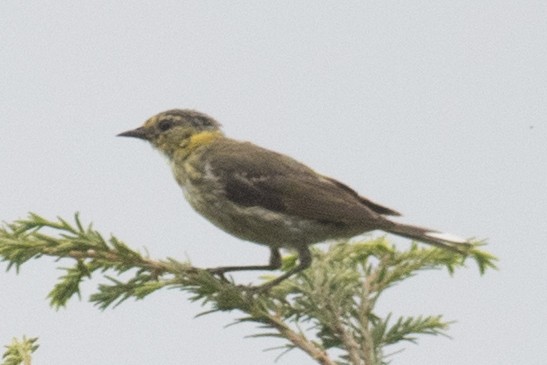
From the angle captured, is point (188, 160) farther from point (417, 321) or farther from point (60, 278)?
point (417, 321)

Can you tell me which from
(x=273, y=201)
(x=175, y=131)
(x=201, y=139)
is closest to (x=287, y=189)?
(x=273, y=201)

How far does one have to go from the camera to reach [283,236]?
214 inches

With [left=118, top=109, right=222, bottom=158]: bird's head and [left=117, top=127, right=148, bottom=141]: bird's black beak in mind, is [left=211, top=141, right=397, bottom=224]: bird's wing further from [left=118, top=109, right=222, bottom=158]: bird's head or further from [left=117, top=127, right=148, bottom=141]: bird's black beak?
[left=117, top=127, right=148, bottom=141]: bird's black beak

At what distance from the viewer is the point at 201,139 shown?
654cm

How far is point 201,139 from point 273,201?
1112mm

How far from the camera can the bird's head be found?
21.4ft

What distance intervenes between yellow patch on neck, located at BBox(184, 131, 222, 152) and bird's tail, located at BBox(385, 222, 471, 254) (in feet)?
5.85

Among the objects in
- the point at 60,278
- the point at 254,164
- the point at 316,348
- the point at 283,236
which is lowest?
the point at 316,348

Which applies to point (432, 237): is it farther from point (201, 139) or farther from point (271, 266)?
point (201, 139)

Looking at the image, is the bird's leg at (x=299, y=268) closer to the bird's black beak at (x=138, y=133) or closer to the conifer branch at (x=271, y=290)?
the conifer branch at (x=271, y=290)

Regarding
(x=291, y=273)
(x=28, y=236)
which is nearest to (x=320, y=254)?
(x=291, y=273)

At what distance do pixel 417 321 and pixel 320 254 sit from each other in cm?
94

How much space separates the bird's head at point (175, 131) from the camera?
6.53 m

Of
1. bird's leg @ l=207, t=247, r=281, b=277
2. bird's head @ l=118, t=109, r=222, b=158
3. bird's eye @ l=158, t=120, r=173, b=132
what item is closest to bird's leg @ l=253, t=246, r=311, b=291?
bird's leg @ l=207, t=247, r=281, b=277
